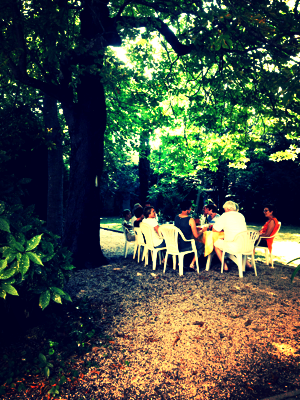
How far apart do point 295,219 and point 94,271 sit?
1965 cm

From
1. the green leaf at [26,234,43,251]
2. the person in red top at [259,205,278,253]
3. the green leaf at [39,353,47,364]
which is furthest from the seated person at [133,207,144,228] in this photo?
the green leaf at [26,234,43,251]

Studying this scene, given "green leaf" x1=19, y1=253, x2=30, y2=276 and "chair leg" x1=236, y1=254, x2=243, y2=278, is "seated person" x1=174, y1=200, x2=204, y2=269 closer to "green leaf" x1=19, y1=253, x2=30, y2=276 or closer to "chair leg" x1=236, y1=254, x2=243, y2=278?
"chair leg" x1=236, y1=254, x2=243, y2=278

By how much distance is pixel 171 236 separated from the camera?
21.4 feet

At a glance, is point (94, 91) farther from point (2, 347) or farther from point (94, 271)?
point (2, 347)

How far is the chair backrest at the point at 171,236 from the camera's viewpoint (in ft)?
21.0

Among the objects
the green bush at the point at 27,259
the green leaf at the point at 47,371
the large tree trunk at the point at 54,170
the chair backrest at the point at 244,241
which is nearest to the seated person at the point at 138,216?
the large tree trunk at the point at 54,170

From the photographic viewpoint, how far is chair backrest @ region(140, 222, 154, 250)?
686cm

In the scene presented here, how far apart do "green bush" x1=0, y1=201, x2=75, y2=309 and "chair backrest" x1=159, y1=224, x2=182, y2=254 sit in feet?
11.2

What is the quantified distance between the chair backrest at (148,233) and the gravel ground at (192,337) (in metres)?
0.94

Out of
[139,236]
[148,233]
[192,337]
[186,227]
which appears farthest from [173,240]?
[192,337]

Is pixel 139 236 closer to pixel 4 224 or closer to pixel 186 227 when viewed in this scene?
pixel 186 227

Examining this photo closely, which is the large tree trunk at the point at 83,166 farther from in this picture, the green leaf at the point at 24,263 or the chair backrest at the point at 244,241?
the green leaf at the point at 24,263

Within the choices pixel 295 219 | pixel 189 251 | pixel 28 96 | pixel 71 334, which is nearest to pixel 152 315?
pixel 71 334

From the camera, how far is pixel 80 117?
6797 mm
